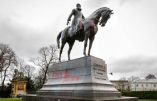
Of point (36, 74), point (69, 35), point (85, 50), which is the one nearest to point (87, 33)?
point (85, 50)

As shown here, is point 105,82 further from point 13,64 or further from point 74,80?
point 13,64

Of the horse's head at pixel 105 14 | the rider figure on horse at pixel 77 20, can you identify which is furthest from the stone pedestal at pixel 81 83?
the horse's head at pixel 105 14

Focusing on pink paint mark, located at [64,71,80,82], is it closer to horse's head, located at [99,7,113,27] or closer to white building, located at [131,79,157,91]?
horse's head, located at [99,7,113,27]

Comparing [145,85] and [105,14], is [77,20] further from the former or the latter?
[145,85]

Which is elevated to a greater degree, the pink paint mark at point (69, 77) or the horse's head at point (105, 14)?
the horse's head at point (105, 14)

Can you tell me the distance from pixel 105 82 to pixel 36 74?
44558 millimetres

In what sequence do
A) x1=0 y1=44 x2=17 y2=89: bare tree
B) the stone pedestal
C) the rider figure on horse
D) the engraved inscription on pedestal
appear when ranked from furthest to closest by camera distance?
1. x1=0 y1=44 x2=17 y2=89: bare tree
2. the rider figure on horse
3. the engraved inscription on pedestal
4. the stone pedestal

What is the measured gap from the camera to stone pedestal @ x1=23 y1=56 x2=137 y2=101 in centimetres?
1151

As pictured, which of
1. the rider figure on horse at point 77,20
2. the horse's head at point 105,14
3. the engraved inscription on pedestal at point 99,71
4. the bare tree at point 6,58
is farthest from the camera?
the bare tree at point 6,58

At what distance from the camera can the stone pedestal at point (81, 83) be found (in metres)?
11.5

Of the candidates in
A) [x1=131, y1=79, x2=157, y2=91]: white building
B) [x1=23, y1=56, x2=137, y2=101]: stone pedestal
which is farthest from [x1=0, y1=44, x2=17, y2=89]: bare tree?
[x1=131, y1=79, x2=157, y2=91]: white building

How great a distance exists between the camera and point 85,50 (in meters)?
13.1

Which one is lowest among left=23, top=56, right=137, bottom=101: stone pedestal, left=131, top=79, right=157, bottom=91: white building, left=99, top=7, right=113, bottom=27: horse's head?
left=131, top=79, right=157, bottom=91: white building

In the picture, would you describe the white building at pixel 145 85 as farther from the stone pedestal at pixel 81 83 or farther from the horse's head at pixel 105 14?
the horse's head at pixel 105 14
